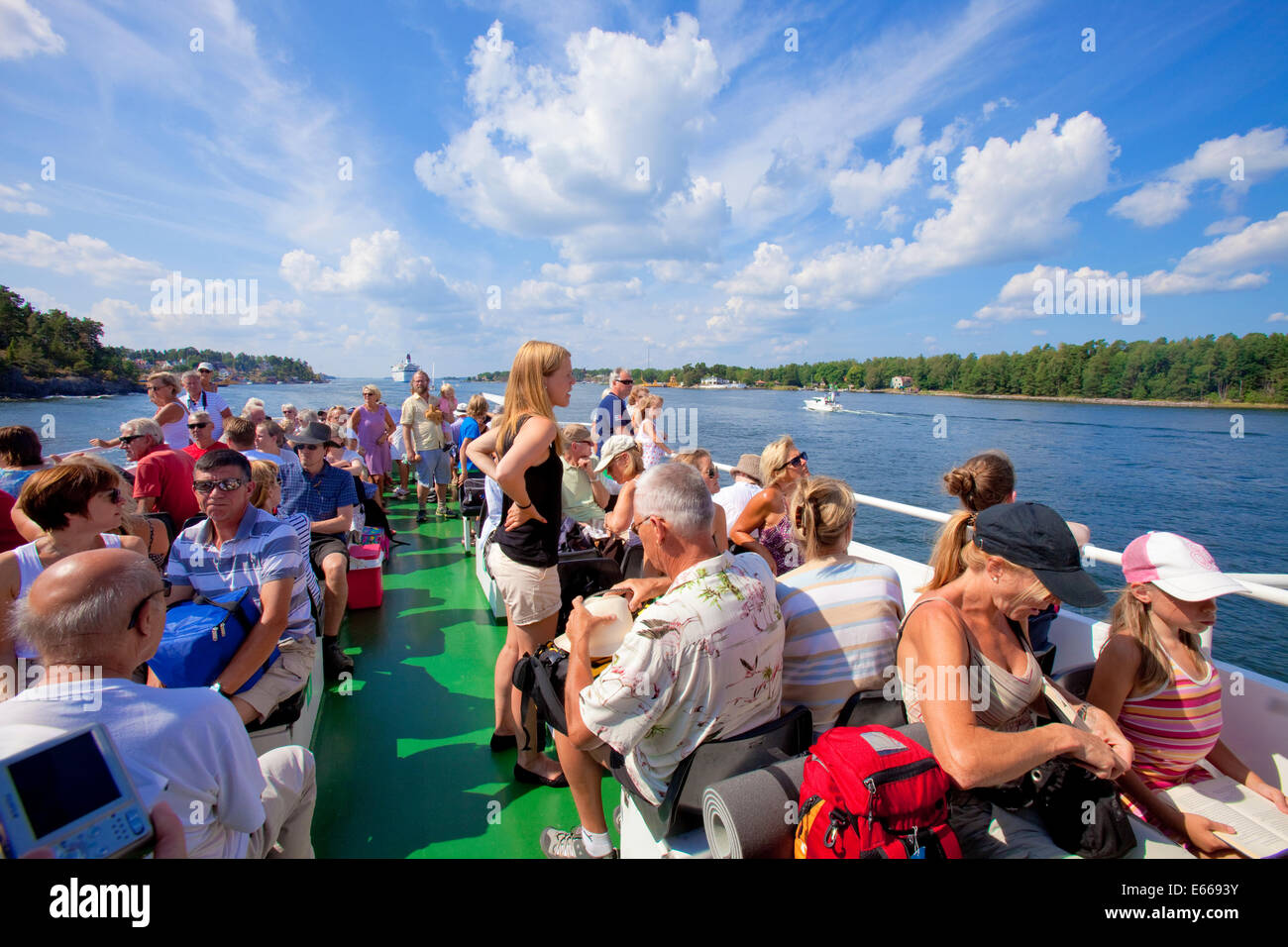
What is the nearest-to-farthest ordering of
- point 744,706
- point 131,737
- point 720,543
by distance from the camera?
point 131,737, point 744,706, point 720,543

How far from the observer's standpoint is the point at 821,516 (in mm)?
1908

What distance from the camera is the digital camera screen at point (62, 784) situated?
0.81 metres

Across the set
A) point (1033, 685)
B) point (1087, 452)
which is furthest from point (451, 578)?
point (1087, 452)

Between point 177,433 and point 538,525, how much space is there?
4.29 m

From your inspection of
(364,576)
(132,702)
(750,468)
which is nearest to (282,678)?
(132,702)

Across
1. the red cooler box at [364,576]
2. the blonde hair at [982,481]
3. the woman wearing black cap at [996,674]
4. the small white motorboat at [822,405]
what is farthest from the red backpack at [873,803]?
the small white motorboat at [822,405]

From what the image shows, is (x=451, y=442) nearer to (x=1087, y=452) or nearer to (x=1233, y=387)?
(x=1087, y=452)

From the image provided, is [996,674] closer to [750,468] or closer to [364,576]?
[750,468]

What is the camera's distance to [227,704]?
127cm

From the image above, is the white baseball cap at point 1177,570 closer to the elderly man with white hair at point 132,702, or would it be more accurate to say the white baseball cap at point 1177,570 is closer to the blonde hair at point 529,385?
the blonde hair at point 529,385

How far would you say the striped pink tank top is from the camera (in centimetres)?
176

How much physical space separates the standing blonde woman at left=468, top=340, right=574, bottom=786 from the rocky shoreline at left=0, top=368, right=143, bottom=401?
55149mm

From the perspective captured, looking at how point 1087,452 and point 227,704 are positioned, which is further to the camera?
point 1087,452

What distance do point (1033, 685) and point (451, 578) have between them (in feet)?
13.7
